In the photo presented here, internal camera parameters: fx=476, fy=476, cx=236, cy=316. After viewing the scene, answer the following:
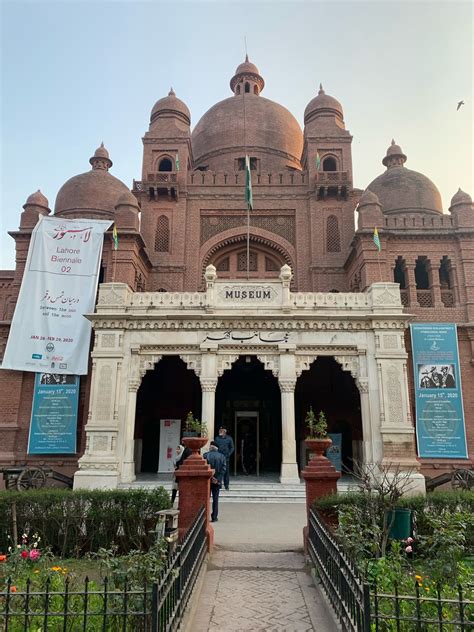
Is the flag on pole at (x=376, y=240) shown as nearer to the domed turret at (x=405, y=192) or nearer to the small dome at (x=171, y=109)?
the domed turret at (x=405, y=192)

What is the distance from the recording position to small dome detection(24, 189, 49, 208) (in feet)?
73.0

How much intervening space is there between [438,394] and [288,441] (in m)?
6.07

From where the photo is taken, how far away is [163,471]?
1914cm

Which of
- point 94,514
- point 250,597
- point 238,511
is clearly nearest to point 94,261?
point 238,511

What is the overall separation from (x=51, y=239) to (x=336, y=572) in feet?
60.6

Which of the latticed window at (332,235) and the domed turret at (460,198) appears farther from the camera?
the latticed window at (332,235)

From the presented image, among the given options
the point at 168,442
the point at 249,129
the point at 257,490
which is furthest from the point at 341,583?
the point at 249,129

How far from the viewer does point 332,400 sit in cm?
2098

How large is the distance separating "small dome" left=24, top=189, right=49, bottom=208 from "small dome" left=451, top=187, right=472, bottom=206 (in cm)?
1879

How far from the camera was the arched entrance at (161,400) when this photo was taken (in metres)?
20.9

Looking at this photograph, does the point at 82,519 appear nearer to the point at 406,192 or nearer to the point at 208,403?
the point at 208,403

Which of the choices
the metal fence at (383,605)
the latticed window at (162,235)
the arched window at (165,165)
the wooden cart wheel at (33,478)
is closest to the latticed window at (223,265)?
the latticed window at (162,235)

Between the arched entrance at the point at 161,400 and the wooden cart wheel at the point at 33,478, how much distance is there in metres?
6.06

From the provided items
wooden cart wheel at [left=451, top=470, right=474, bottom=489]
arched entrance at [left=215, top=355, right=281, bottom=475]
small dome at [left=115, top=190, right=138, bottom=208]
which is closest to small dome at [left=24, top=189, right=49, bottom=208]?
small dome at [left=115, top=190, right=138, bottom=208]
